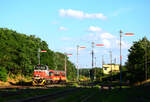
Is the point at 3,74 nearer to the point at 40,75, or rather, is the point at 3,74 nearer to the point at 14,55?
the point at 14,55

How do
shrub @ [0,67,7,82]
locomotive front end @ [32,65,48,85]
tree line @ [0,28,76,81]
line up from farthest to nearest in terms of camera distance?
tree line @ [0,28,76,81] < shrub @ [0,67,7,82] < locomotive front end @ [32,65,48,85]

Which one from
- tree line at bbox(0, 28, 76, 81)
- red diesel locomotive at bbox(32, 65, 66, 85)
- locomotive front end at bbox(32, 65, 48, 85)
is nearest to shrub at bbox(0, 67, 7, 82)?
tree line at bbox(0, 28, 76, 81)

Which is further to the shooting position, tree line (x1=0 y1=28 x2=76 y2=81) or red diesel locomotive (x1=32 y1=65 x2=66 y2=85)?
tree line (x1=0 y1=28 x2=76 y2=81)

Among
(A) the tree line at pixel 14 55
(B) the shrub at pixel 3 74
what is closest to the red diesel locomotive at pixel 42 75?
(B) the shrub at pixel 3 74

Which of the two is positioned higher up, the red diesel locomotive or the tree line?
the tree line

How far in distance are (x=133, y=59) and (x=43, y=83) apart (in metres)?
45.9

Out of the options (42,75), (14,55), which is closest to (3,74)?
(14,55)

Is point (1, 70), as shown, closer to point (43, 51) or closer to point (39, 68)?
point (39, 68)

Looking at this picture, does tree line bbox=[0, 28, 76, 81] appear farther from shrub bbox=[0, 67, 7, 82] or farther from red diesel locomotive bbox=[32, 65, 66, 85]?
red diesel locomotive bbox=[32, 65, 66, 85]

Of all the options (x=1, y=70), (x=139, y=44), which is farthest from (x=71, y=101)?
(x=139, y=44)

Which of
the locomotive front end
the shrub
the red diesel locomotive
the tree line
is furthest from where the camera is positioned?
the tree line

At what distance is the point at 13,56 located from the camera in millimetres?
68812

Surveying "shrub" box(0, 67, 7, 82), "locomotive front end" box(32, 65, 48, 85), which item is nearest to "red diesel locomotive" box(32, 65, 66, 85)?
"locomotive front end" box(32, 65, 48, 85)

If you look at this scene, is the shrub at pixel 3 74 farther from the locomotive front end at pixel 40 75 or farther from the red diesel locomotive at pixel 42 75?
the locomotive front end at pixel 40 75
